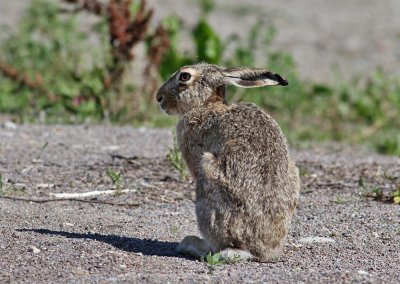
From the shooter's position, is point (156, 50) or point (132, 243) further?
point (156, 50)

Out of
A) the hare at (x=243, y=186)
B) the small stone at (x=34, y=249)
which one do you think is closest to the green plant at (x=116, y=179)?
the hare at (x=243, y=186)

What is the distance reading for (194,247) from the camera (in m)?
6.23

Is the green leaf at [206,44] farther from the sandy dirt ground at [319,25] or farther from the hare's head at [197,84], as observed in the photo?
the hare's head at [197,84]

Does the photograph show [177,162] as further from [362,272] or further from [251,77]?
[362,272]

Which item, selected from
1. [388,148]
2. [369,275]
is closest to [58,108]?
[388,148]

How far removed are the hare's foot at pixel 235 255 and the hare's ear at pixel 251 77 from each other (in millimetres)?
1138

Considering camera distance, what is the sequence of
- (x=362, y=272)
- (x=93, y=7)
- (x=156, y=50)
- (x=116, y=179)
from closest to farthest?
1. (x=362, y=272)
2. (x=116, y=179)
3. (x=93, y=7)
4. (x=156, y=50)

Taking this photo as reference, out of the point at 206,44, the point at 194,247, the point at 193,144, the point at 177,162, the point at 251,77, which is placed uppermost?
the point at 251,77

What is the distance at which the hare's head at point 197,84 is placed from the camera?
22.4 feet

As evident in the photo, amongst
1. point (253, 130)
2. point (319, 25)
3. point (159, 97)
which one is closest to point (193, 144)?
point (253, 130)

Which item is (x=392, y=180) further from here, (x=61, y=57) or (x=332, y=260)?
(x=61, y=57)

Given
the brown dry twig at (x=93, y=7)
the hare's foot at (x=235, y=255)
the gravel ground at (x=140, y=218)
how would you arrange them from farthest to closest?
the brown dry twig at (x=93, y=7) < the hare's foot at (x=235, y=255) < the gravel ground at (x=140, y=218)

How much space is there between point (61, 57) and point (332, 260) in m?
6.80

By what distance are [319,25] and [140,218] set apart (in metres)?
12.3
